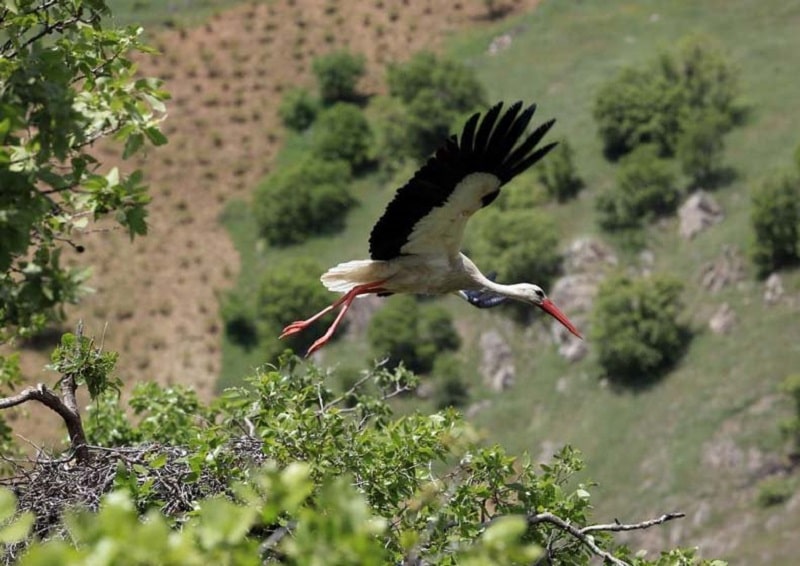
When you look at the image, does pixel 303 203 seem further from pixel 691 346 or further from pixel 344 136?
pixel 691 346

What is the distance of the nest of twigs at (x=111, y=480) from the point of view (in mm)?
8234

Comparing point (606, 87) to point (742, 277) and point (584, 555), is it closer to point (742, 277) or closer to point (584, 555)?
point (742, 277)

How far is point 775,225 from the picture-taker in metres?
56.0

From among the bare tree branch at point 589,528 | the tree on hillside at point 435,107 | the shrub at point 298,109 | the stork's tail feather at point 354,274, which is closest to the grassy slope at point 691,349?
the tree on hillside at point 435,107

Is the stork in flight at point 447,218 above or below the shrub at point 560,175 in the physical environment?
above

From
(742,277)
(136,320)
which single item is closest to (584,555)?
(742,277)

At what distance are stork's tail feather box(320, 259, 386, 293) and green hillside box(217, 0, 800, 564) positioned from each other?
2865 cm

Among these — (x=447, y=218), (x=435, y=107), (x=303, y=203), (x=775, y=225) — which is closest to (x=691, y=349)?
(x=775, y=225)

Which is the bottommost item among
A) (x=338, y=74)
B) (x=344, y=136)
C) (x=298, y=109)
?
(x=344, y=136)

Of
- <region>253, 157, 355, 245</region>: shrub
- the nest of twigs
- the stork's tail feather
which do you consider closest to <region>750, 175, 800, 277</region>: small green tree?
<region>253, 157, 355, 245</region>: shrub

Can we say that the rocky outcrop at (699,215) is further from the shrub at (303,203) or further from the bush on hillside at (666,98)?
the shrub at (303,203)

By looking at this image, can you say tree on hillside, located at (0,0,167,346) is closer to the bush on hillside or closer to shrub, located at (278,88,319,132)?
→ the bush on hillside

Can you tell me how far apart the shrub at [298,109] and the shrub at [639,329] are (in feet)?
94.9

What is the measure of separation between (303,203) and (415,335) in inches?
483
